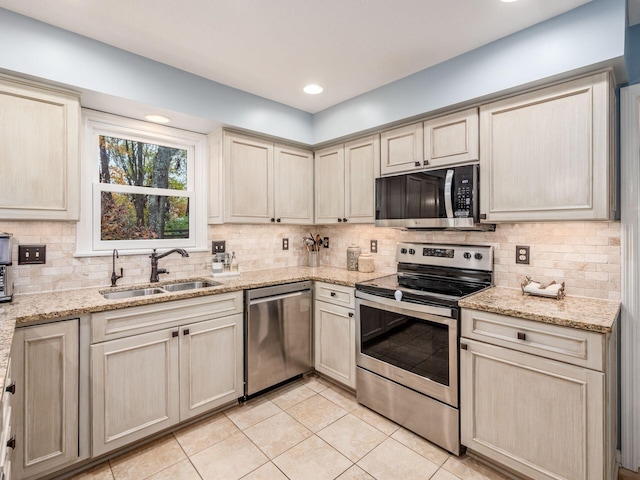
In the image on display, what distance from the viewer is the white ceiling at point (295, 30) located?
1701 mm

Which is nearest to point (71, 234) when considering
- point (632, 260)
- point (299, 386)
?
point (299, 386)

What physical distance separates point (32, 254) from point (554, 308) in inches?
121

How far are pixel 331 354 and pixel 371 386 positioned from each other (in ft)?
1.50

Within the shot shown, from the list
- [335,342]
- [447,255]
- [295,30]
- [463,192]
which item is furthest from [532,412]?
[295,30]

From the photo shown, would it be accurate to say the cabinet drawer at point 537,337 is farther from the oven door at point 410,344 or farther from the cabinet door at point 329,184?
the cabinet door at point 329,184

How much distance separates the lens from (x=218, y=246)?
118 inches

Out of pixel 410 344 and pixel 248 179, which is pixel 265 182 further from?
pixel 410 344

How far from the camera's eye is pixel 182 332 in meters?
2.15

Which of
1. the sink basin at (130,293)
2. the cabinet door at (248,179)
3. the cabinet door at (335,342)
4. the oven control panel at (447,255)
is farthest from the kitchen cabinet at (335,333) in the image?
the sink basin at (130,293)

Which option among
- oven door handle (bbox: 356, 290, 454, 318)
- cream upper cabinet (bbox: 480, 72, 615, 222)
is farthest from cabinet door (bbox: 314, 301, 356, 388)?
cream upper cabinet (bbox: 480, 72, 615, 222)

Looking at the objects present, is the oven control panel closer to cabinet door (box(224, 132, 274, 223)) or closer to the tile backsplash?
the tile backsplash

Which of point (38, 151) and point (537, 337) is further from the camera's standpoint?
point (38, 151)

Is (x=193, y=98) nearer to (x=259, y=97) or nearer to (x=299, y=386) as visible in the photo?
(x=259, y=97)

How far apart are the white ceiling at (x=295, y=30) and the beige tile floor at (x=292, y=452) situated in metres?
2.48
